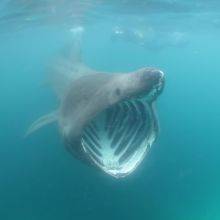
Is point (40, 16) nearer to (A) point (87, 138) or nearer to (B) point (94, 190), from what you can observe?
(B) point (94, 190)

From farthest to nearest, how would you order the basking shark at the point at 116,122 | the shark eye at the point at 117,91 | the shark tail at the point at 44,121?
the shark tail at the point at 44,121, the shark eye at the point at 117,91, the basking shark at the point at 116,122

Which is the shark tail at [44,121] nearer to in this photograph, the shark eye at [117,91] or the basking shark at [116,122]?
the basking shark at [116,122]

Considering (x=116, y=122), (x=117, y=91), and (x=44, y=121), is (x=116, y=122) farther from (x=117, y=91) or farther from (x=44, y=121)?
(x=44, y=121)

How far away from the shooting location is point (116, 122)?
22.7 ft

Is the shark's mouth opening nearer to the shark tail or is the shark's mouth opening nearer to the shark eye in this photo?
the shark eye

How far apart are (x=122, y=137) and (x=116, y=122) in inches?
16.6

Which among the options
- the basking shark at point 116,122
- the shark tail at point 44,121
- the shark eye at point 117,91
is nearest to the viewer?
the basking shark at point 116,122

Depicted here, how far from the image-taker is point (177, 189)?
15461mm

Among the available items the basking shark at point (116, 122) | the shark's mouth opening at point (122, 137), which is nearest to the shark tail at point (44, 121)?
the basking shark at point (116, 122)

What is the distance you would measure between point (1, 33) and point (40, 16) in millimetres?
Result: 6649

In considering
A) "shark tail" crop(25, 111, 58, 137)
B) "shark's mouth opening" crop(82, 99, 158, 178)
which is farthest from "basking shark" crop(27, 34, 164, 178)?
"shark tail" crop(25, 111, 58, 137)

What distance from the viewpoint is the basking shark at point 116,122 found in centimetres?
543

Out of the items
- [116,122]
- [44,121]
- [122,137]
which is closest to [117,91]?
[122,137]

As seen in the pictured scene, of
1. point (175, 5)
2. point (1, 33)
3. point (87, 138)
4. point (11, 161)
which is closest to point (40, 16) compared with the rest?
point (1, 33)
